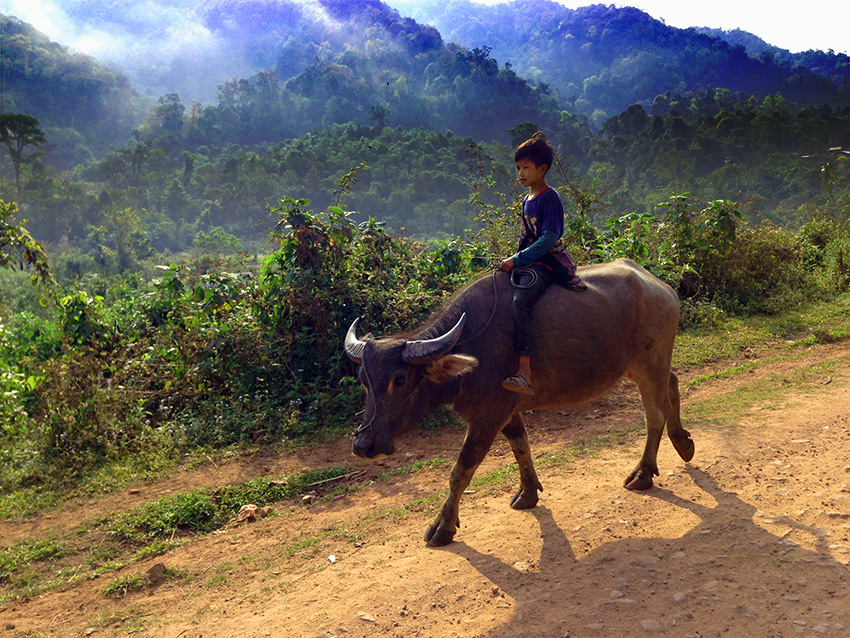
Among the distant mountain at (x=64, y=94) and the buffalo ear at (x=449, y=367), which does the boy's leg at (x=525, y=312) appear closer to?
the buffalo ear at (x=449, y=367)

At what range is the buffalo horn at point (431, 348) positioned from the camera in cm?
388

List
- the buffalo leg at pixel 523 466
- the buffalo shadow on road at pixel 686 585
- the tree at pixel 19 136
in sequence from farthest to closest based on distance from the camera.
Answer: the tree at pixel 19 136, the buffalo leg at pixel 523 466, the buffalo shadow on road at pixel 686 585

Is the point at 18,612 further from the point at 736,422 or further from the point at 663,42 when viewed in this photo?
the point at 663,42

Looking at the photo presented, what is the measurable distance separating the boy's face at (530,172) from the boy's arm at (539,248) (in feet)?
1.31

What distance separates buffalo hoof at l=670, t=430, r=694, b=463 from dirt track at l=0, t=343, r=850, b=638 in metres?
0.12

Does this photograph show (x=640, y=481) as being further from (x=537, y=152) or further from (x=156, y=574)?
(x=156, y=574)

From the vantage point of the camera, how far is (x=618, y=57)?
Result: 3585 inches

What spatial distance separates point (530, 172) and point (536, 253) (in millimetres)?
584

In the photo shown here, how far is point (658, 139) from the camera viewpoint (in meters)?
41.9

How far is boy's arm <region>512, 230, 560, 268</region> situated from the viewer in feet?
14.0

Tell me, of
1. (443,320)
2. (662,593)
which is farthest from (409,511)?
(662,593)

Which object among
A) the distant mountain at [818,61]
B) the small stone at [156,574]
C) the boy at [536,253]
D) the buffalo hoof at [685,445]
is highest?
the distant mountain at [818,61]

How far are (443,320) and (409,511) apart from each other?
5.43 feet

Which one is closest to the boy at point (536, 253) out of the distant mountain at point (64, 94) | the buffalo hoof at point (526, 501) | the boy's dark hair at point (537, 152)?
the boy's dark hair at point (537, 152)
